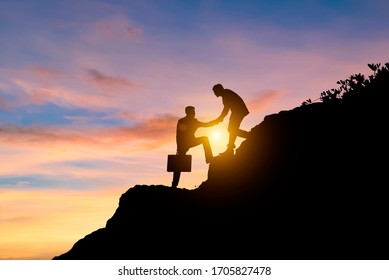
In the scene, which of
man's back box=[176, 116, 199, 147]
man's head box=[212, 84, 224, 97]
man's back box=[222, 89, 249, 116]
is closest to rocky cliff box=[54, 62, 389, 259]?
man's back box=[222, 89, 249, 116]

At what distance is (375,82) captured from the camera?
60.5 feet

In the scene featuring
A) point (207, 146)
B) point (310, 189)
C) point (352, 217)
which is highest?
point (207, 146)

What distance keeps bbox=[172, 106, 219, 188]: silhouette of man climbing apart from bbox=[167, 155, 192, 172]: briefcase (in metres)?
0.21

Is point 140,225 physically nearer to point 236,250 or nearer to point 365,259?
point 236,250

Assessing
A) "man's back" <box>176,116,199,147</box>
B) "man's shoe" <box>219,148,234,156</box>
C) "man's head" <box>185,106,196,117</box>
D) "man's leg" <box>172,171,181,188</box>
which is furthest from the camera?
"man's leg" <box>172,171,181,188</box>

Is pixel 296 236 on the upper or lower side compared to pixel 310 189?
lower

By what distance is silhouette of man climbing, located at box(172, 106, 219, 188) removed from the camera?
19.1 metres

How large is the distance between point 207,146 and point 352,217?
665 cm

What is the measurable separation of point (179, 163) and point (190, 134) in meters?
1.24

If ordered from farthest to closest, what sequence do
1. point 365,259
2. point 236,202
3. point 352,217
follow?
point 236,202 < point 352,217 < point 365,259

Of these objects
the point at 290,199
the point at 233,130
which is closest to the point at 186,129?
the point at 233,130

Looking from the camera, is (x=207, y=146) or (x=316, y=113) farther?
(x=207, y=146)

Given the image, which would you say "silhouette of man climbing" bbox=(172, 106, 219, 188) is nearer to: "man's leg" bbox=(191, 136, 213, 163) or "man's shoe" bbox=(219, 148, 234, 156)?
"man's leg" bbox=(191, 136, 213, 163)
